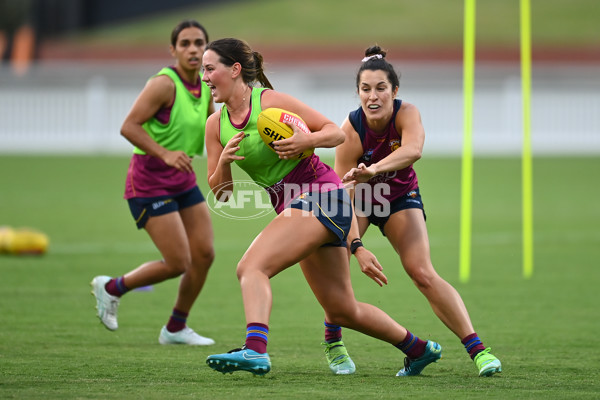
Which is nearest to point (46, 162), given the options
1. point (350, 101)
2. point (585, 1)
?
point (350, 101)

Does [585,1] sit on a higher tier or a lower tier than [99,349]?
higher

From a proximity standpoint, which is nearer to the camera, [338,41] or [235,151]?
[235,151]

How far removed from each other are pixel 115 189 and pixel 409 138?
15.0 meters

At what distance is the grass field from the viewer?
5.91 meters

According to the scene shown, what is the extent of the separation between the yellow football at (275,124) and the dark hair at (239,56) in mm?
317

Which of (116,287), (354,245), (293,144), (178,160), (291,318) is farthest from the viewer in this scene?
(291,318)

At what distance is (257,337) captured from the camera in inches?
218

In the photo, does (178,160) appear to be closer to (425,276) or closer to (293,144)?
(293,144)

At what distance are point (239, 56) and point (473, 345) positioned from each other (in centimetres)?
239

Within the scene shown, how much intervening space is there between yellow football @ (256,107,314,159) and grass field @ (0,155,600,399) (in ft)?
4.89

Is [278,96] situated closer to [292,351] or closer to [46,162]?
[292,351]

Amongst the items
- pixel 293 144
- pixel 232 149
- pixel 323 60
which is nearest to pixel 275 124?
pixel 293 144

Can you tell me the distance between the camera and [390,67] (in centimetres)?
650

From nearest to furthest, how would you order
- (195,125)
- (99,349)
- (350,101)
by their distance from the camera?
(99,349) < (195,125) < (350,101)
